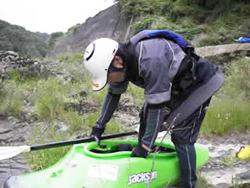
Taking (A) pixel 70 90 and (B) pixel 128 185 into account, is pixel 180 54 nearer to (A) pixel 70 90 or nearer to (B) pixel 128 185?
(B) pixel 128 185

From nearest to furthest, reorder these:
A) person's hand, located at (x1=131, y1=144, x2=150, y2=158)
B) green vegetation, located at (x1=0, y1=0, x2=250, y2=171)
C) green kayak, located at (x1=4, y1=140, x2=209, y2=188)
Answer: green kayak, located at (x1=4, y1=140, x2=209, y2=188), person's hand, located at (x1=131, y1=144, x2=150, y2=158), green vegetation, located at (x1=0, y1=0, x2=250, y2=171)

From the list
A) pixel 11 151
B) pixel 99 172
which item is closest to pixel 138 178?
pixel 99 172

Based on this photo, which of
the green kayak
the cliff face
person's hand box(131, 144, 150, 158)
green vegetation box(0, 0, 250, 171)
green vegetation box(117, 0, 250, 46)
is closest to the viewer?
the green kayak

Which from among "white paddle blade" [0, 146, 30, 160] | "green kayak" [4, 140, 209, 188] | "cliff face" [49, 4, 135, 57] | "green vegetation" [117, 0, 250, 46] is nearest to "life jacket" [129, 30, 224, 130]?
"green kayak" [4, 140, 209, 188]

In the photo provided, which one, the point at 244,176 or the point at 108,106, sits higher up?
the point at 108,106

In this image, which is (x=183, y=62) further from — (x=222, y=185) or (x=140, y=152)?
(x=222, y=185)

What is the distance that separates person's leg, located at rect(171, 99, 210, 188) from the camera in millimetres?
2312

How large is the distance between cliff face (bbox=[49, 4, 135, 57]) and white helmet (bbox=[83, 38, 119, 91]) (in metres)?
10.9

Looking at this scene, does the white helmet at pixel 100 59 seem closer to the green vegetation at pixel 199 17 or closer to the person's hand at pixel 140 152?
the person's hand at pixel 140 152

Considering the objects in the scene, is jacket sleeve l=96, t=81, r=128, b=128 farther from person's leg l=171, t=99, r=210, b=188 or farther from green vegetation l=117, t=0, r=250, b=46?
green vegetation l=117, t=0, r=250, b=46

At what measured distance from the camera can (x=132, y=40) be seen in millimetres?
2223

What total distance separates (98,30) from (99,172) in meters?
13.3

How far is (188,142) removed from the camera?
233 cm

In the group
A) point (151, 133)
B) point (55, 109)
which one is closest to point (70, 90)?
point (55, 109)
